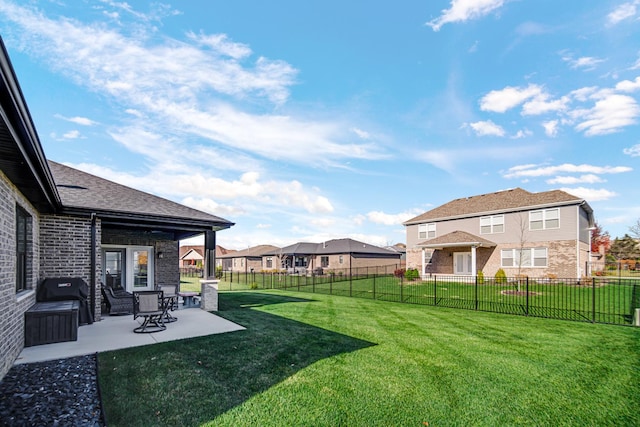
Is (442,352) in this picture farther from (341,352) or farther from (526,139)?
(526,139)

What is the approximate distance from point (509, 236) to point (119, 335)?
2355 cm

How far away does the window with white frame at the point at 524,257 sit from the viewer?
21.1 meters

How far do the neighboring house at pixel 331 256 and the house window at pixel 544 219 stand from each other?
51.9ft

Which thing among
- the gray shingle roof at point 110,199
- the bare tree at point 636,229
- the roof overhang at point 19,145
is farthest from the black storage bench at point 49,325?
the bare tree at point 636,229

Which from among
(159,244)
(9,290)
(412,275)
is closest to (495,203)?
(412,275)

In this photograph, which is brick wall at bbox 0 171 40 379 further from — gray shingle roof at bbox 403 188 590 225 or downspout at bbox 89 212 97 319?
gray shingle roof at bbox 403 188 590 225

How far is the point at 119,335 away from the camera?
23.8ft

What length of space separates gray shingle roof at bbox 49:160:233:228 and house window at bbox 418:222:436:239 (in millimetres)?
20756

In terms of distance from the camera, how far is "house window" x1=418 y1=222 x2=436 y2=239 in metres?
27.4

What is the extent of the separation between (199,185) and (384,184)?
83.2 feet

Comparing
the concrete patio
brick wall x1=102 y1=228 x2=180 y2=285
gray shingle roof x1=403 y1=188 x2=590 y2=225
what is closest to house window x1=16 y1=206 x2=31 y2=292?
the concrete patio

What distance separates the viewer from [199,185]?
39.9m

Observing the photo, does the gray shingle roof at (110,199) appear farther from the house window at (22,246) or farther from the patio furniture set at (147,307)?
the patio furniture set at (147,307)

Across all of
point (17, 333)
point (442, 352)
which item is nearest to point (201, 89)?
point (17, 333)
